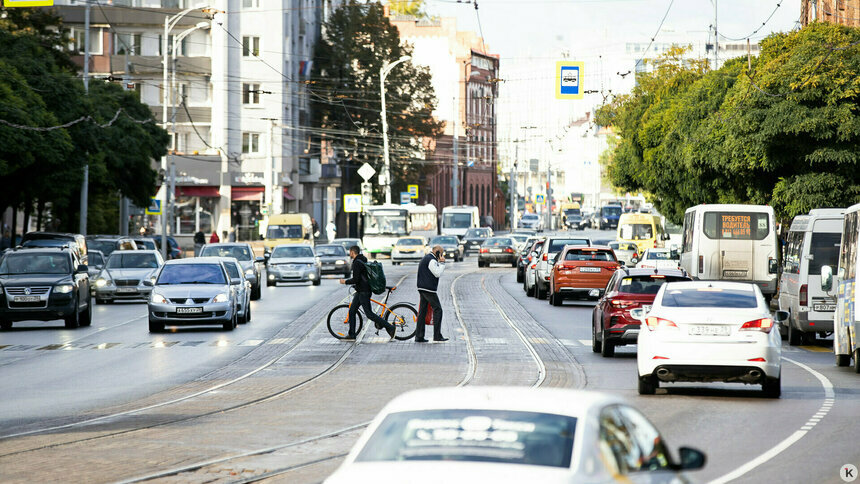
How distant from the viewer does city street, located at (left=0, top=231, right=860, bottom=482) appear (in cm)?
1146

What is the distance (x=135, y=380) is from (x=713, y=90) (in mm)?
39121

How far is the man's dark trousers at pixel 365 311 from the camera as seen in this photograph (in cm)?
2569

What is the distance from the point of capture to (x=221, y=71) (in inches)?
3300

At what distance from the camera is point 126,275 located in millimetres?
41219

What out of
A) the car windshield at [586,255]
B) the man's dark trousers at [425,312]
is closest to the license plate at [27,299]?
the man's dark trousers at [425,312]

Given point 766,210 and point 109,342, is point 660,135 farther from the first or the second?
point 109,342

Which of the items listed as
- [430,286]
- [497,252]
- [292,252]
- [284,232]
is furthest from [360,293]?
[497,252]

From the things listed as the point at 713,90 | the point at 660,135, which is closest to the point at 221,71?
the point at 660,135

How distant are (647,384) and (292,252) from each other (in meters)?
35.1

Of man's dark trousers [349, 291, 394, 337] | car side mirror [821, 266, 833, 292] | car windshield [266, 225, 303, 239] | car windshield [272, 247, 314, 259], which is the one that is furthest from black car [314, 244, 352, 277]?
car side mirror [821, 266, 833, 292]

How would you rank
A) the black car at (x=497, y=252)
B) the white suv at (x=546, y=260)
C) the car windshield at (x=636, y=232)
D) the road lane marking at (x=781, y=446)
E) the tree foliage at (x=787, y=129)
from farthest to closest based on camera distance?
the car windshield at (x=636, y=232) < the black car at (x=497, y=252) < the white suv at (x=546, y=260) < the tree foliage at (x=787, y=129) < the road lane marking at (x=781, y=446)

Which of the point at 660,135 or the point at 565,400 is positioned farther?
the point at 660,135

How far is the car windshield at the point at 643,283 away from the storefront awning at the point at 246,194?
2511 inches

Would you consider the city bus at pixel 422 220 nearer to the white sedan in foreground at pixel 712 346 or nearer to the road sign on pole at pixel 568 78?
→ the road sign on pole at pixel 568 78
